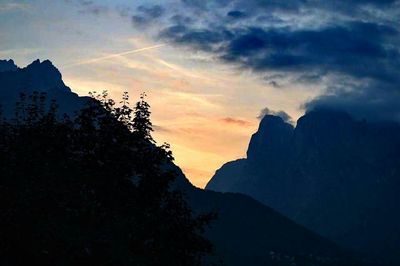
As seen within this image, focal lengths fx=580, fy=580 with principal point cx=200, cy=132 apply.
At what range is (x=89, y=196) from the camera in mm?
32438

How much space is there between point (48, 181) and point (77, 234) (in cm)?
347

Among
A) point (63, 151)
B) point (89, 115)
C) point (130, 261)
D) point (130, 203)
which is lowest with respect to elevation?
point (130, 261)

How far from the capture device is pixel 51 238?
24.0 m

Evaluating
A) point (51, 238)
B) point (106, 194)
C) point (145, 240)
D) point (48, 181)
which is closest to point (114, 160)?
point (106, 194)

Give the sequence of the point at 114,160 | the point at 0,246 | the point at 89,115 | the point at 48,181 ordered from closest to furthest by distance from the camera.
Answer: the point at 0,246, the point at 48,181, the point at 114,160, the point at 89,115

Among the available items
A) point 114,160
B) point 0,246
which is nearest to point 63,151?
point 114,160

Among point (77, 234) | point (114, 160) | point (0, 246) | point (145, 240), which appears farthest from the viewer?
point (114, 160)

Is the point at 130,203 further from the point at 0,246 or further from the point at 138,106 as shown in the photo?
the point at 0,246

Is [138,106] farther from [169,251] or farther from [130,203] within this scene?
[169,251]

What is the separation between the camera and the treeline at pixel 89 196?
24.3 m

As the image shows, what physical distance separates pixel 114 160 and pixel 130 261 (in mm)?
10462

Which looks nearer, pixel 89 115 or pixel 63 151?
pixel 63 151

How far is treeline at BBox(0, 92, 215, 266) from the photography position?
79.7 ft

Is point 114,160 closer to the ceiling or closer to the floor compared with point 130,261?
closer to the ceiling
